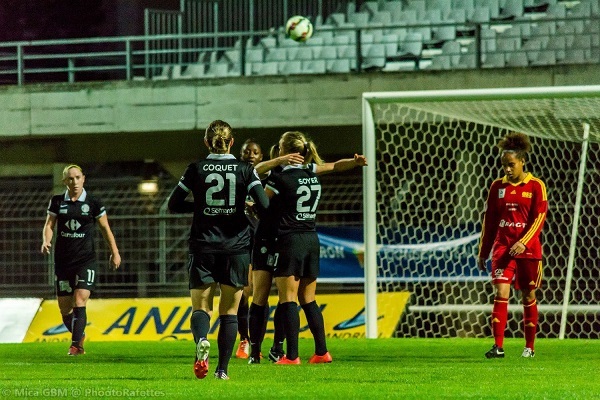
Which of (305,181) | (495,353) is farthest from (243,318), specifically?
(495,353)

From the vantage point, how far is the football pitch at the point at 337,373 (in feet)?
22.3

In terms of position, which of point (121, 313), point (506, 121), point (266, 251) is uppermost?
point (506, 121)

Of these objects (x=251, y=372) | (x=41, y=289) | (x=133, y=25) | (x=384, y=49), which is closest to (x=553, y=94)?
(x=251, y=372)

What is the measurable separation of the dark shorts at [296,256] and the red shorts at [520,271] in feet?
5.49

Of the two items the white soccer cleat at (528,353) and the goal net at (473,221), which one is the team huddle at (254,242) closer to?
the white soccer cleat at (528,353)

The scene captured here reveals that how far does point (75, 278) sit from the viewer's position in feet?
37.8

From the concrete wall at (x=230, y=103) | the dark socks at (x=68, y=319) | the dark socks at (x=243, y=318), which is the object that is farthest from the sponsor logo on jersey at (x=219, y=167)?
the concrete wall at (x=230, y=103)

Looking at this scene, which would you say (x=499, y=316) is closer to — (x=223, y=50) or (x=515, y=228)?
(x=515, y=228)

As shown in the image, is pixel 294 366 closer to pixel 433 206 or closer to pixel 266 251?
pixel 266 251

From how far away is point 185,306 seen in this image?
15.0 m

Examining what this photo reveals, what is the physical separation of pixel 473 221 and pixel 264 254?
686 centimetres

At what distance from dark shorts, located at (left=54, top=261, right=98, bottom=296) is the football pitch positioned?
60 centimetres

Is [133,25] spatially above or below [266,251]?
above

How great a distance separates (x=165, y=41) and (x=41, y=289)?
5.96 meters
